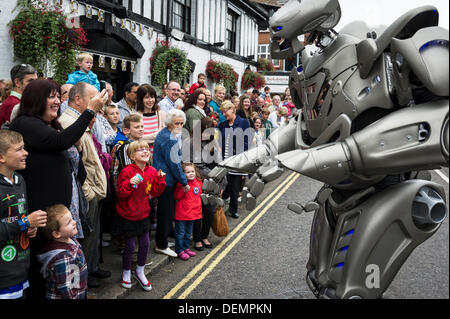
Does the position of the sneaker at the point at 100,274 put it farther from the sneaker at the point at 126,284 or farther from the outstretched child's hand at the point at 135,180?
the outstretched child's hand at the point at 135,180

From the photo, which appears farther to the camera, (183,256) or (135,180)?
(183,256)

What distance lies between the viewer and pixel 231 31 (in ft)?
65.1

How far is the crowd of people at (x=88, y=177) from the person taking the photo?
9.74 ft

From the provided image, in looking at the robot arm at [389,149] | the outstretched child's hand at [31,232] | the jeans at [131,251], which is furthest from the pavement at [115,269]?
the robot arm at [389,149]

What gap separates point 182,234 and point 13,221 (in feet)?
8.94

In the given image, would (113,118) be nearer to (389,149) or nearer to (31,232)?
(31,232)

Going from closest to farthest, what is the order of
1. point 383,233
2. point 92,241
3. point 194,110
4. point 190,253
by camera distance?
point 383,233 < point 92,241 < point 190,253 < point 194,110

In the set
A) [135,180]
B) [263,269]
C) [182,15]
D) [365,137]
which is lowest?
[263,269]

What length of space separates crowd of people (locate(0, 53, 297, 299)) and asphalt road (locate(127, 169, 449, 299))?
301mm

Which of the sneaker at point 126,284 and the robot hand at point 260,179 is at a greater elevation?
the robot hand at point 260,179

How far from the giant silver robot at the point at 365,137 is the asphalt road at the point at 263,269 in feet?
2.83

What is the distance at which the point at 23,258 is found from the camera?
296 cm

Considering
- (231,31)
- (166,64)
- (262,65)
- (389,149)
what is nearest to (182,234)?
(389,149)
